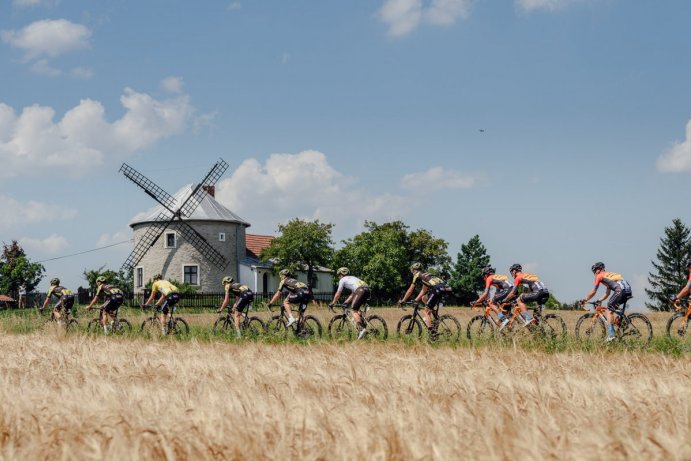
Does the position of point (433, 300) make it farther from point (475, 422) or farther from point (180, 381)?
point (475, 422)

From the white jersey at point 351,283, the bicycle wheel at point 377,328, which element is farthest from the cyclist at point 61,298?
the bicycle wheel at point 377,328

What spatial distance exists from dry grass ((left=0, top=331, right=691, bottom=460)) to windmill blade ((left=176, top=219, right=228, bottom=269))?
5576 cm

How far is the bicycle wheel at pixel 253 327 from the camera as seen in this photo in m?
20.2

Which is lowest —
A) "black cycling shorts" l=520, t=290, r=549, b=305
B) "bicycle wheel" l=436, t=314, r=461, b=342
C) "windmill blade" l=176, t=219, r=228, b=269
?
"bicycle wheel" l=436, t=314, r=461, b=342

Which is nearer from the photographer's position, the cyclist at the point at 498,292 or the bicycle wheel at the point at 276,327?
the cyclist at the point at 498,292

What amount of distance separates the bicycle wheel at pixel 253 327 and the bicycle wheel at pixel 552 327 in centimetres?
702

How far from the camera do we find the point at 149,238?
64.8 metres

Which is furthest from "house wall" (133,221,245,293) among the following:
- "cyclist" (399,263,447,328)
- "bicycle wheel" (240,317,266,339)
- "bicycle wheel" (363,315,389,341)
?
"cyclist" (399,263,447,328)

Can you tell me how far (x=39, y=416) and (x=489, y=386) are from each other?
344 cm

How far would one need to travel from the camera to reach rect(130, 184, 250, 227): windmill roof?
64688mm

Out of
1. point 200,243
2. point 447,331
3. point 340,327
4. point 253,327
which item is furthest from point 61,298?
point 200,243

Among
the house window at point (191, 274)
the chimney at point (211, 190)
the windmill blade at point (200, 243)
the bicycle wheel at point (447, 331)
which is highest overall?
the chimney at point (211, 190)

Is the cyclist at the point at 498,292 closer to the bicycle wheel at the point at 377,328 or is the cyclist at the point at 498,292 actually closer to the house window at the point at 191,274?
the bicycle wheel at the point at 377,328

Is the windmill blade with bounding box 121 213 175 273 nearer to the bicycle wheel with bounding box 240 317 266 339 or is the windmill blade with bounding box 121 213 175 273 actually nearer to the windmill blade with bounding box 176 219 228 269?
the windmill blade with bounding box 176 219 228 269
